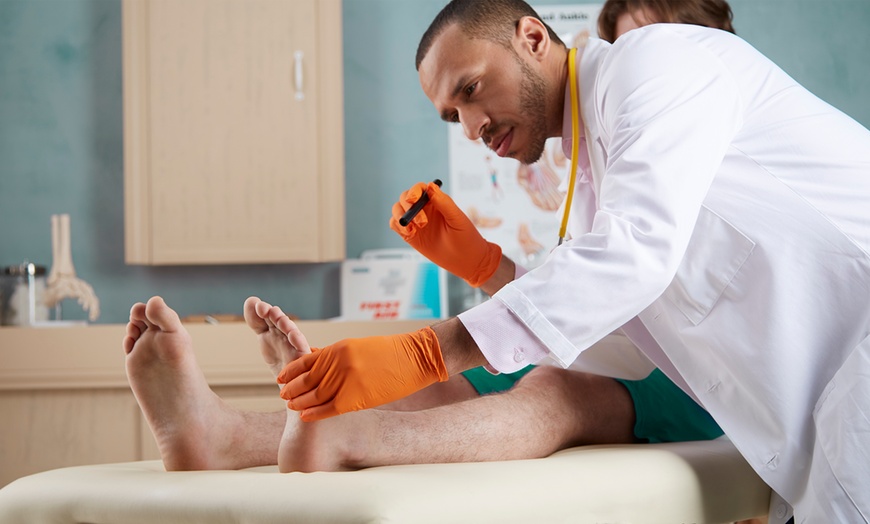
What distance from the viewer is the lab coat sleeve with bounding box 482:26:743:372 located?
0.90 m

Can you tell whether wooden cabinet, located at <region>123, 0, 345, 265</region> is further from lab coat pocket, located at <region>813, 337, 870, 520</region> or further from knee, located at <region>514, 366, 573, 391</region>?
lab coat pocket, located at <region>813, 337, 870, 520</region>

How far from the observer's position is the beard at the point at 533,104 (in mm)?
1250

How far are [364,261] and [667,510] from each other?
5.82 feet

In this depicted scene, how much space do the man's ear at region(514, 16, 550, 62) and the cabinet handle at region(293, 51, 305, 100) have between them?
4.26ft

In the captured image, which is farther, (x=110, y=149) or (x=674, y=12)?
(x=110, y=149)

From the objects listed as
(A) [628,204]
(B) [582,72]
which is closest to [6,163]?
(B) [582,72]

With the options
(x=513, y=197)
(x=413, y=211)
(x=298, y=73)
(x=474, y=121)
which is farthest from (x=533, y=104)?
(x=513, y=197)

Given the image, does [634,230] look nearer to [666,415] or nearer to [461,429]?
[461,429]

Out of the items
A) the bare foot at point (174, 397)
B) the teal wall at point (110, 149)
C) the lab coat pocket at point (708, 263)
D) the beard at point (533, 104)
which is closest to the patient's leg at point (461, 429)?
the bare foot at point (174, 397)

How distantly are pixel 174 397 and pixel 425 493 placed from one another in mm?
407

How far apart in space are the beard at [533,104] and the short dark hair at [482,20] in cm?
5

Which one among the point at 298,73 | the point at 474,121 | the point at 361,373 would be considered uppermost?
the point at 298,73

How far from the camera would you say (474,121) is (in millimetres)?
1262

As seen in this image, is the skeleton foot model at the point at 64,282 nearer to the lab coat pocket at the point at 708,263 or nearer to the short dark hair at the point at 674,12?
the short dark hair at the point at 674,12
